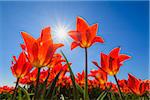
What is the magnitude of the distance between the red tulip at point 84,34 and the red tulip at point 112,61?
18 cm

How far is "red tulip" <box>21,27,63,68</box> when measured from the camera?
172cm

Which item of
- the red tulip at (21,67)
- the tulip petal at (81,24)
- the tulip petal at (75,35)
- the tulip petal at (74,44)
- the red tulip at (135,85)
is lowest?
the red tulip at (135,85)

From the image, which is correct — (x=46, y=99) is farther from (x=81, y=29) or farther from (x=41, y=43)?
(x=81, y=29)

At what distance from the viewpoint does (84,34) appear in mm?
2016

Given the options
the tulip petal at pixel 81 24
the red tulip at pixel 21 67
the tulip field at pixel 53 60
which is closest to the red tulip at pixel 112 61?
the tulip field at pixel 53 60

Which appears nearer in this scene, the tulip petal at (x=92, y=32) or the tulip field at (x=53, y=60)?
the tulip field at (x=53, y=60)

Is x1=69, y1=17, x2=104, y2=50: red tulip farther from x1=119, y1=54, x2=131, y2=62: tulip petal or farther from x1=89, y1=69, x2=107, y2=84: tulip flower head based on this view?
x1=89, y1=69, x2=107, y2=84: tulip flower head

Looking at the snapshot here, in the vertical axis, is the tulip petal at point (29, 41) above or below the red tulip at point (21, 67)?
above

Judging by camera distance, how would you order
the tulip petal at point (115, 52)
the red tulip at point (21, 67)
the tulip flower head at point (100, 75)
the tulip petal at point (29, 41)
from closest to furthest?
1. the tulip petal at point (29, 41)
2. the red tulip at point (21, 67)
3. the tulip petal at point (115, 52)
4. the tulip flower head at point (100, 75)

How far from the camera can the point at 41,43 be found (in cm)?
174

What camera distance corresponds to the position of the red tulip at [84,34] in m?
2.00

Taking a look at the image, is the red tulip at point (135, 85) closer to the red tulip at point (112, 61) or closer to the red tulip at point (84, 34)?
the red tulip at point (112, 61)

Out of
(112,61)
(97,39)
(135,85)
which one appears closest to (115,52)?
(112,61)

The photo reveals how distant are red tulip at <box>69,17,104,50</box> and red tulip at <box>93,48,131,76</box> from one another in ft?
0.59
